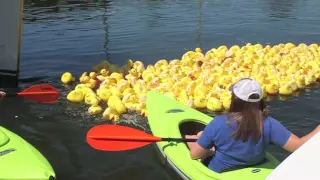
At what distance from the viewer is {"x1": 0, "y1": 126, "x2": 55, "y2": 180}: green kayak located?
3934 mm

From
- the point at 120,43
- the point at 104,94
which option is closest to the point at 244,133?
the point at 104,94

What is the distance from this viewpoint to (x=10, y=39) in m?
7.51

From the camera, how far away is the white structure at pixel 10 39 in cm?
735

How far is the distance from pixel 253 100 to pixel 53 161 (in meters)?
2.88

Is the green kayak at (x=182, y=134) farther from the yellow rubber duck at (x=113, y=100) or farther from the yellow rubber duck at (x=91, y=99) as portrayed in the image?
the yellow rubber duck at (x=91, y=99)

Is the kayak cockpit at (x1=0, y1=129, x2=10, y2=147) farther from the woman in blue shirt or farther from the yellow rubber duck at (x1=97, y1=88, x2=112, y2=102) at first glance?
the yellow rubber duck at (x1=97, y1=88, x2=112, y2=102)

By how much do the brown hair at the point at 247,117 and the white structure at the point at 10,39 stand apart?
510 cm

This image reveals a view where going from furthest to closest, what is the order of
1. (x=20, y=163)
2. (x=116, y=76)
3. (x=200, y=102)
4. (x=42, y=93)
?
1. (x=116, y=76)
2. (x=200, y=102)
3. (x=42, y=93)
4. (x=20, y=163)

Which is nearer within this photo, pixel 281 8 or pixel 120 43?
pixel 120 43

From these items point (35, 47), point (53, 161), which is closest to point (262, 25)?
point (35, 47)

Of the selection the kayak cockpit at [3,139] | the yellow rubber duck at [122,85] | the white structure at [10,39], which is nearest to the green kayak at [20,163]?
the kayak cockpit at [3,139]

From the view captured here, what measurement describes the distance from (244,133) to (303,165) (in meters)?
1.06

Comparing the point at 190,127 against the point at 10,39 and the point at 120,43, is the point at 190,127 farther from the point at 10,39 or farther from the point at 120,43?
the point at 120,43

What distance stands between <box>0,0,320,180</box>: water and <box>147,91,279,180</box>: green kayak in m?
0.39
